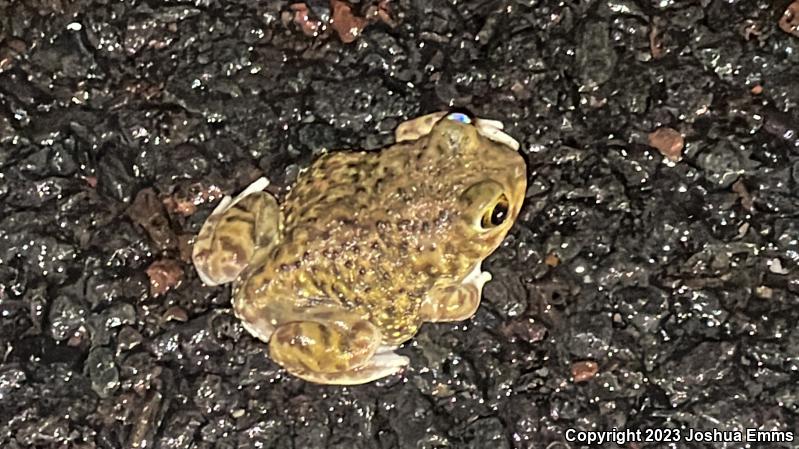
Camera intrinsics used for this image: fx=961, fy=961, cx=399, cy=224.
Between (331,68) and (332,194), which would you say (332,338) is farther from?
(331,68)

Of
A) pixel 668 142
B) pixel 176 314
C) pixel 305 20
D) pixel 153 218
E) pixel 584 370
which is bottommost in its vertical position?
pixel 584 370

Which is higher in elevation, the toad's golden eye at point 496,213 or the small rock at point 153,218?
the toad's golden eye at point 496,213

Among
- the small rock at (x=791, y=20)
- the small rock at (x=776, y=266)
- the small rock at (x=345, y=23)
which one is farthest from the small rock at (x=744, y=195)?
the small rock at (x=345, y=23)

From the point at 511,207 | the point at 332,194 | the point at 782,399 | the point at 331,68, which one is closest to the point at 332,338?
the point at 332,194

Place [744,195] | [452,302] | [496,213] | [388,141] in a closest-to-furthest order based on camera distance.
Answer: [496,213] < [452,302] < [744,195] < [388,141]

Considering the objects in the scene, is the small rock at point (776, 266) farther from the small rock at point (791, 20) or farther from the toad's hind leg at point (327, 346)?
the toad's hind leg at point (327, 346)

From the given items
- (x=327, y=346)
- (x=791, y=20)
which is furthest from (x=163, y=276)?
(x=791, y=20)

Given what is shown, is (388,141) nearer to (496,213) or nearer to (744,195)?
(496,213)
